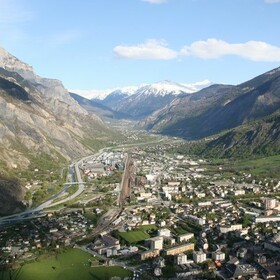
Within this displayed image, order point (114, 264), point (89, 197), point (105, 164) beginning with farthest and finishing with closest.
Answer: point (105, 164) → point (89, 197) → point (114, 264)

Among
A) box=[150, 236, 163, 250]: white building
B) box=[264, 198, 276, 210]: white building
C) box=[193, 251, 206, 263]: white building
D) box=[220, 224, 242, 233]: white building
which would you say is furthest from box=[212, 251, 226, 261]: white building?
box=[264, 198, 276, 210]: white building

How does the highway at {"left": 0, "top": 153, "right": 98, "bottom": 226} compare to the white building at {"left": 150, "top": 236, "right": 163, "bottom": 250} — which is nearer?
the white building at {"left": 150, "top": 236, "right": 163, "bottom": 250}

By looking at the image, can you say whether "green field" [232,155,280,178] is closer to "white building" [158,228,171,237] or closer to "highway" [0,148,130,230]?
"highway" [0,148,130,230]

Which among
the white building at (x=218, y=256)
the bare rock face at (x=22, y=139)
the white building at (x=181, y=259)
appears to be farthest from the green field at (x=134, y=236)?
the bare rock face at (x=22, y=139)

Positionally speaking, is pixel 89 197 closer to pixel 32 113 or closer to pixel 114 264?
pixel 114 264

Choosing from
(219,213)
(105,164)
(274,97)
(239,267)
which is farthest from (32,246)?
(274,97)

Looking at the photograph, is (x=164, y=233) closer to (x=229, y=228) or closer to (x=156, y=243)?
(x=156, y=243)

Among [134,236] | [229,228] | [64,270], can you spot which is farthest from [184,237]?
[64,270]
